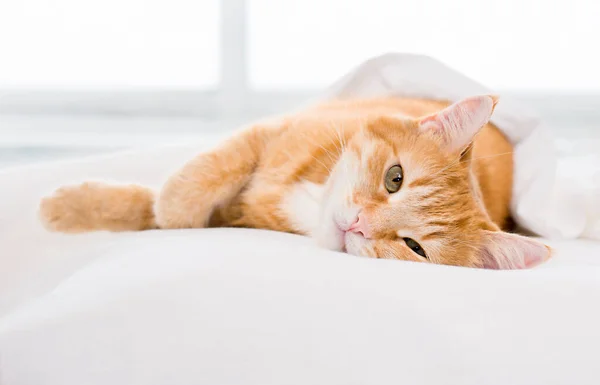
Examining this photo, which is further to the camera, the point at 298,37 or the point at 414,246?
the point at 298,37

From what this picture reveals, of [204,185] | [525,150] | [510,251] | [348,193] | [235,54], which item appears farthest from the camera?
[235,54]

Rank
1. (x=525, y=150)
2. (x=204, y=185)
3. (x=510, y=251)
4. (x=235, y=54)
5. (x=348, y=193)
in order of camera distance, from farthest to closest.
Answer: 1. (x=235, y=54)
2. (x=525, y=150)
3. (x=204, y=185)
4. (x=348, y=193)
5. (x=510, y=251)

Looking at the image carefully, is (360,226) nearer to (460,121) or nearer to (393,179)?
(393,179)

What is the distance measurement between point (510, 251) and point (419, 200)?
0.16 m

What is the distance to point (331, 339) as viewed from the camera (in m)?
0.66

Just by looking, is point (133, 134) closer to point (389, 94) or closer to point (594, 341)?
point (389, 94)

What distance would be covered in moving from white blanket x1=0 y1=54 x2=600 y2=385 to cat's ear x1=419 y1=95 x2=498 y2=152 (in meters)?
0.27

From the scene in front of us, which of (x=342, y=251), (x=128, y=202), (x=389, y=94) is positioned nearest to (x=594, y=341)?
(x=342, y=251)

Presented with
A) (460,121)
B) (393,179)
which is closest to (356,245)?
(393,179)

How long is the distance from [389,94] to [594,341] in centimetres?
114

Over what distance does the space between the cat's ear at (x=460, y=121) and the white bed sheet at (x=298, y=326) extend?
0.27 metres

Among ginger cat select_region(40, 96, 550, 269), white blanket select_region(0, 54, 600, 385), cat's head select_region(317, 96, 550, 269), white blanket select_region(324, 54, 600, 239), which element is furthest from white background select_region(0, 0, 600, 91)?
white blanket select_region(0, 54, 600, 385)

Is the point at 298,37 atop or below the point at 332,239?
atop

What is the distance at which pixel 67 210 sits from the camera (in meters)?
1.15
